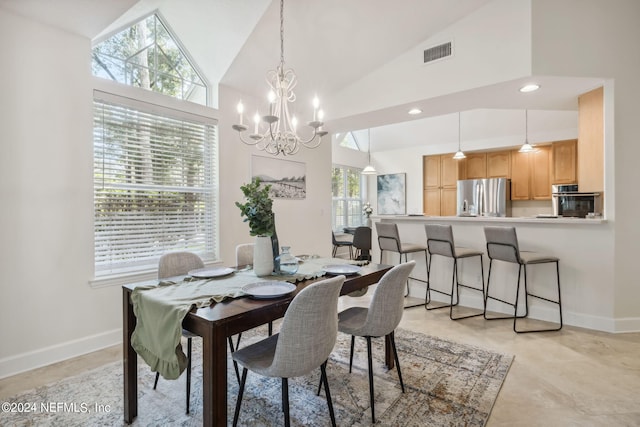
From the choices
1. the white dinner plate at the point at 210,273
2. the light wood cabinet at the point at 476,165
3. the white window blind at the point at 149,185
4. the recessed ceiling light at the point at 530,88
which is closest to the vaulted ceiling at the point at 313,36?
the recessed ceiling light at the point at 530,88

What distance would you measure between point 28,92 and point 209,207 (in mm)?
1745

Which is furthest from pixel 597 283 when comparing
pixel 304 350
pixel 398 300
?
pixel 304 350

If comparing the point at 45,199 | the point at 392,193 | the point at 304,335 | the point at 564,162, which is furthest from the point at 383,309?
the point at 392,193

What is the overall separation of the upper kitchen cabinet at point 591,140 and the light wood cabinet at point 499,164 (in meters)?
2.87

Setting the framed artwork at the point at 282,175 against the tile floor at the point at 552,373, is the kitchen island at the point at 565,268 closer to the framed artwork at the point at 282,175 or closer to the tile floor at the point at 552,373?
the tile floor at the point at 552,373

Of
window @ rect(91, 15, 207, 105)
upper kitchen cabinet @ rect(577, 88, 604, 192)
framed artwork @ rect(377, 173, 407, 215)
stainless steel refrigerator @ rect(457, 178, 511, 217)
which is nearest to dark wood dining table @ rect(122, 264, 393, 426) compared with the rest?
window @ rect(91, 15, 207, 105)

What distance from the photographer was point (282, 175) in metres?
4.34

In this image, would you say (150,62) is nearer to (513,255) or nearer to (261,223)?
(261,223)

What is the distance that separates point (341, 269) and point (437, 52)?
266 centimetres

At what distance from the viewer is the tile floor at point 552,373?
1843mm

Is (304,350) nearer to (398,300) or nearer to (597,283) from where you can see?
(398,300)

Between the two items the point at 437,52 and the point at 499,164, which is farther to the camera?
the point at 499,164

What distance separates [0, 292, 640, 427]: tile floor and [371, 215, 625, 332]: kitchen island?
20cm

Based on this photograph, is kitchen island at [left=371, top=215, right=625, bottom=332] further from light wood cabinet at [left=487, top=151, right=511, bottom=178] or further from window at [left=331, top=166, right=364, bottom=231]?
window at [left=331, top=166, right=364, bottom=231]
